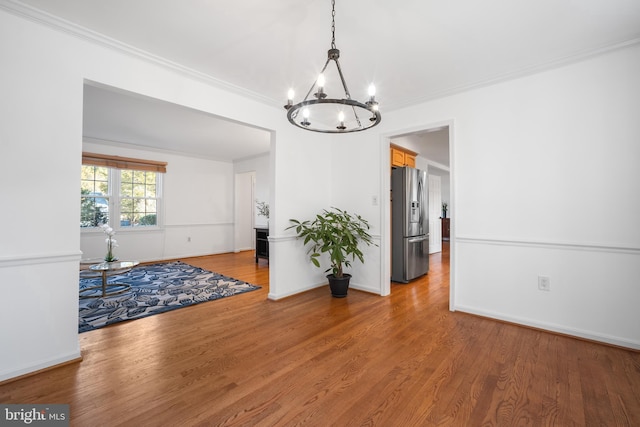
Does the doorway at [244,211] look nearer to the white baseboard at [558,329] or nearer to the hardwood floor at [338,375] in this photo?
the hardwood floor at [338,375]

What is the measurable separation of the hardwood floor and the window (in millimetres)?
3996

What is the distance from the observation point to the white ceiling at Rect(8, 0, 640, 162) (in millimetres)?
1942

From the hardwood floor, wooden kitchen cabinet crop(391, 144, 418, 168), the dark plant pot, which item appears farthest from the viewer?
wooden kitchen cabinet crop(391, 144, 418, 168)

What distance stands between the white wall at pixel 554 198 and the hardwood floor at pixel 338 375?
11.7 inches

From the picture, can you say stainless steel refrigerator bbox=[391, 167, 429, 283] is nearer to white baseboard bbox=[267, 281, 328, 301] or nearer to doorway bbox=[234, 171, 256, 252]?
white baseboard bbox=[267, 281, 328, 301]

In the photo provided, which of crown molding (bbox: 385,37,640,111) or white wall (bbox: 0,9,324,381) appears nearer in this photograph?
white wall (bbox: 0,9,324,381)

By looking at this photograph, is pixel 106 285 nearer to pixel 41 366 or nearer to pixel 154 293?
pixel 154 293

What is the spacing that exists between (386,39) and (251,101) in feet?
5.69

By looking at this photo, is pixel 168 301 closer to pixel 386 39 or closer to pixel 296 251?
pixel 296 251

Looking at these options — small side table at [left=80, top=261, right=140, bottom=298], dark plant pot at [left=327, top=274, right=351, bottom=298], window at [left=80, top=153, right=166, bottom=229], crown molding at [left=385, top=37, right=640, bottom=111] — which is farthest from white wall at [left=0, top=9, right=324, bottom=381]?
window at [left=80, top=153, right=166, bottom=229]

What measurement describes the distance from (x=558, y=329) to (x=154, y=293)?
4645 mm

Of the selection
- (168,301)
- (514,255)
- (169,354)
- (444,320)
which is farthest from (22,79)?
(514,255)

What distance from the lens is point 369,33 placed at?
7.29 feet

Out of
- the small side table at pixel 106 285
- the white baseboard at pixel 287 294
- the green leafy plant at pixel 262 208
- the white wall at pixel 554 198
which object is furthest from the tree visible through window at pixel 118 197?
the white wall at pixel 554 198
